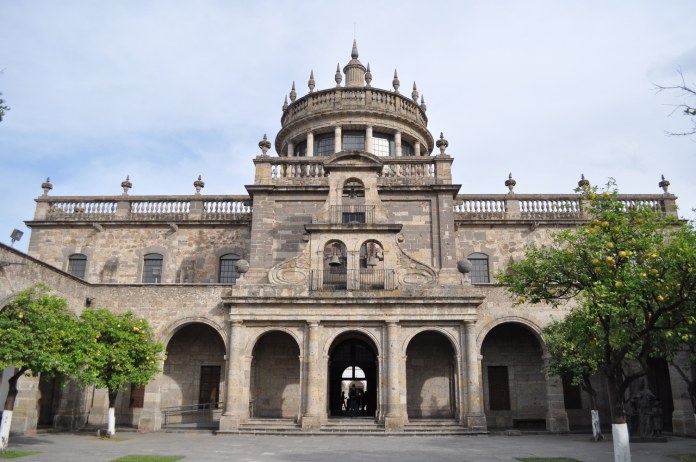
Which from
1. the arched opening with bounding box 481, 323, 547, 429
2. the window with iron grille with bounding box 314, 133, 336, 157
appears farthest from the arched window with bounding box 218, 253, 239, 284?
the arched opening with bounding box 481, 323, 547, 429

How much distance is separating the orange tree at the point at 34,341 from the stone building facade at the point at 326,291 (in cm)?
324

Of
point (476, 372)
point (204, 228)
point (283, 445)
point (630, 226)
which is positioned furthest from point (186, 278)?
point (630, 226)

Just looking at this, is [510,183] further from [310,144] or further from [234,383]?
[234,383]

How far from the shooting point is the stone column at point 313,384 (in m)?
22.0

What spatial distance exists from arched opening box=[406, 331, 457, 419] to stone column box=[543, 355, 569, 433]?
→ 3.95 metres

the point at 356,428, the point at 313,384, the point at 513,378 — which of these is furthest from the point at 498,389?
the point at 313,384

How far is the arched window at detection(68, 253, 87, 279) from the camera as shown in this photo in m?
29.7

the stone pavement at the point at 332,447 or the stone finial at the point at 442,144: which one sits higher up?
the stone finial at the point at 442,144

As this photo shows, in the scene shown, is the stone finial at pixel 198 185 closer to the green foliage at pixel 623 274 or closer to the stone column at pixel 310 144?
the stone column at pixel 310 144

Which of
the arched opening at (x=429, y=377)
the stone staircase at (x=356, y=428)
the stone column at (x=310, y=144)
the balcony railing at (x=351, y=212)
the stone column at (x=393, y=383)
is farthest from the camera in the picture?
the stone column at (x=310, y=144)

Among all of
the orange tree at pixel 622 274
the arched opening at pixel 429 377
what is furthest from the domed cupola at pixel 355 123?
the orange tree at pixel 622 274

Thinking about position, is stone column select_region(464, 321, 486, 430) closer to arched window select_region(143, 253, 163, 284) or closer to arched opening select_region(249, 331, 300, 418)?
arched opening select_region(249, 331, 300, 418)

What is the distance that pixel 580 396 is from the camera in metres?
26.4

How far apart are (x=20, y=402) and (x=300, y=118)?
20.1 metres
